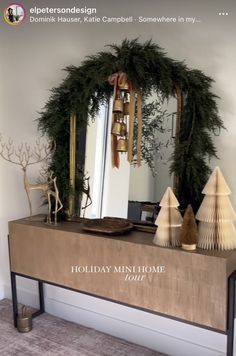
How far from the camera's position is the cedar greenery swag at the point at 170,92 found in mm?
1848

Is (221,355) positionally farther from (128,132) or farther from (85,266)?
(128,132)

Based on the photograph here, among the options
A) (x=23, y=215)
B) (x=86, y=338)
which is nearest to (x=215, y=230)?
(x=86, y=338)

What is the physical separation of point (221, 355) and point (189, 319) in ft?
1.50

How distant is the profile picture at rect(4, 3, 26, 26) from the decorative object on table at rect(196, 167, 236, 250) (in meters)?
1.73

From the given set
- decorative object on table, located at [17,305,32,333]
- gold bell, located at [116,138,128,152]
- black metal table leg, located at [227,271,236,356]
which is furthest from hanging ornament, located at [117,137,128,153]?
decorative object on table, located at [17,305,32,333]

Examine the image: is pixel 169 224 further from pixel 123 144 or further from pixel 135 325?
pixel 135 325

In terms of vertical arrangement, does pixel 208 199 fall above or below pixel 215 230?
above

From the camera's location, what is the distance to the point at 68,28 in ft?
7.48

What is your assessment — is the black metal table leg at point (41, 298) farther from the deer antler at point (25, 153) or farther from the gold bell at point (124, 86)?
the gold bell at point (124, 86)

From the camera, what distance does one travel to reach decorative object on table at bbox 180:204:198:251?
1.63 m

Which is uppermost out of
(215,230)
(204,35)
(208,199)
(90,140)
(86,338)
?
(204,35)

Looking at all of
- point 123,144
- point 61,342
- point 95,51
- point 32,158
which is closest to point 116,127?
point 123,144

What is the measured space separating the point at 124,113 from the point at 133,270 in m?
0.87

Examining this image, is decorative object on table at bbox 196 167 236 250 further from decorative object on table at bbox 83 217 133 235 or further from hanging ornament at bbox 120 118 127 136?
hanging ornament at bbox 120 118 127 136
